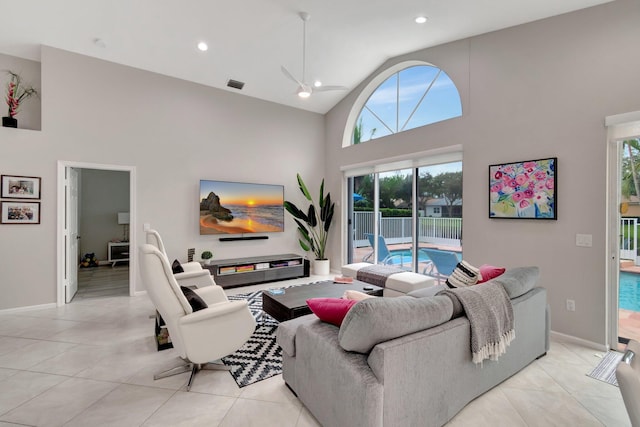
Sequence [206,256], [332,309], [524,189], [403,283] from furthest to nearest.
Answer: [206,256] < [403,283] < [524,189] < [332,309]

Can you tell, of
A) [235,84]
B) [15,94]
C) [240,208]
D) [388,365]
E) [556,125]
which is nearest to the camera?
[388,365]

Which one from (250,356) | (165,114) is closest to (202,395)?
(250,356)

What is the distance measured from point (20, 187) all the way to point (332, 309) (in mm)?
4746

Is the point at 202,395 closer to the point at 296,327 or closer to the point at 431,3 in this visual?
the point at 296,327

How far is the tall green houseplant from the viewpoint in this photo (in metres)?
6.24

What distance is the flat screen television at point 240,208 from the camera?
17.4 ft

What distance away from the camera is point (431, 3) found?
332cm

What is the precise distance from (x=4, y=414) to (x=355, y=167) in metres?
5.39

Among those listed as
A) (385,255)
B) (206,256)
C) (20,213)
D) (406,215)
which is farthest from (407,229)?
(20,213)

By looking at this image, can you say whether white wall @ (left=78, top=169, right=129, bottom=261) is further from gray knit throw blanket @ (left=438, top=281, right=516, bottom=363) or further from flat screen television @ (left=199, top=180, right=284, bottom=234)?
gray knit throw blanket @ (left=438, top=281, right=516, bottom=363)

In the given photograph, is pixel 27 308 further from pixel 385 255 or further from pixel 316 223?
pixel 385 255

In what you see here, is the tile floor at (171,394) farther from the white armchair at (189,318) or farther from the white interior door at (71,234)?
the white interior door at (71,234)

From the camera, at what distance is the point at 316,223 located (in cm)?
641

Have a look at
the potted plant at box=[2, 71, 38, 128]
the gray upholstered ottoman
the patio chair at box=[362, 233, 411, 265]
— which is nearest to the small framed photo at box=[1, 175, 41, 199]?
the potted plant at box=[2, 71, 38, 128]
